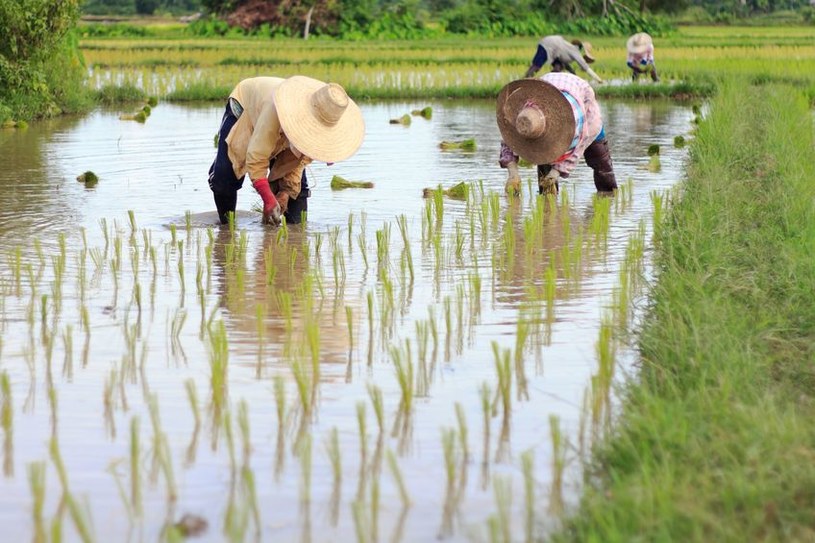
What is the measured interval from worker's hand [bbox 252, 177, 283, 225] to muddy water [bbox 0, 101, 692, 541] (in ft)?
0.54

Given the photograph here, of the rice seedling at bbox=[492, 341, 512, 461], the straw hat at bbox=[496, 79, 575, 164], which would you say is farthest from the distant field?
the rice seedling at bbox=[492, 341, 512, 461]

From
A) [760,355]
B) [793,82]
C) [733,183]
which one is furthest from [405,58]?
[760,355]

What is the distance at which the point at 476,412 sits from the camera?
12.7 feet

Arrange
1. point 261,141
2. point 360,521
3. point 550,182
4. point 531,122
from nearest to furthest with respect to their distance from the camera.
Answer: point 360,521 < point 261,141 < point 531,122 < point 550,182

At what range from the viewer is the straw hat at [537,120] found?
7.55 metres

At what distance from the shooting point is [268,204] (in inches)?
263

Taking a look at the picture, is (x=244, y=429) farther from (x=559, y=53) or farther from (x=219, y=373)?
(x=559, y=53)

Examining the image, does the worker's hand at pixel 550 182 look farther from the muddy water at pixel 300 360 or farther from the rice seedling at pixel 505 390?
the rice seedling at pixel 505 390

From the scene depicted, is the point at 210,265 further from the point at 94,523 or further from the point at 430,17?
the point at 430,17

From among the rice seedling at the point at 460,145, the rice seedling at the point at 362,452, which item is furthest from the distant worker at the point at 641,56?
the rice seedling at the point at 362,452

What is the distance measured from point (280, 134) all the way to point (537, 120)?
5.96ft

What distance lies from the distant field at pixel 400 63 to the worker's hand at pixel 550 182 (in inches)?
353

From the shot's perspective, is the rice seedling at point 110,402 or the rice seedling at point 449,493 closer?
the rice seedling at point 449,493

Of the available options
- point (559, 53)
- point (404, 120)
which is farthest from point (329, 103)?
point (559, 53)
